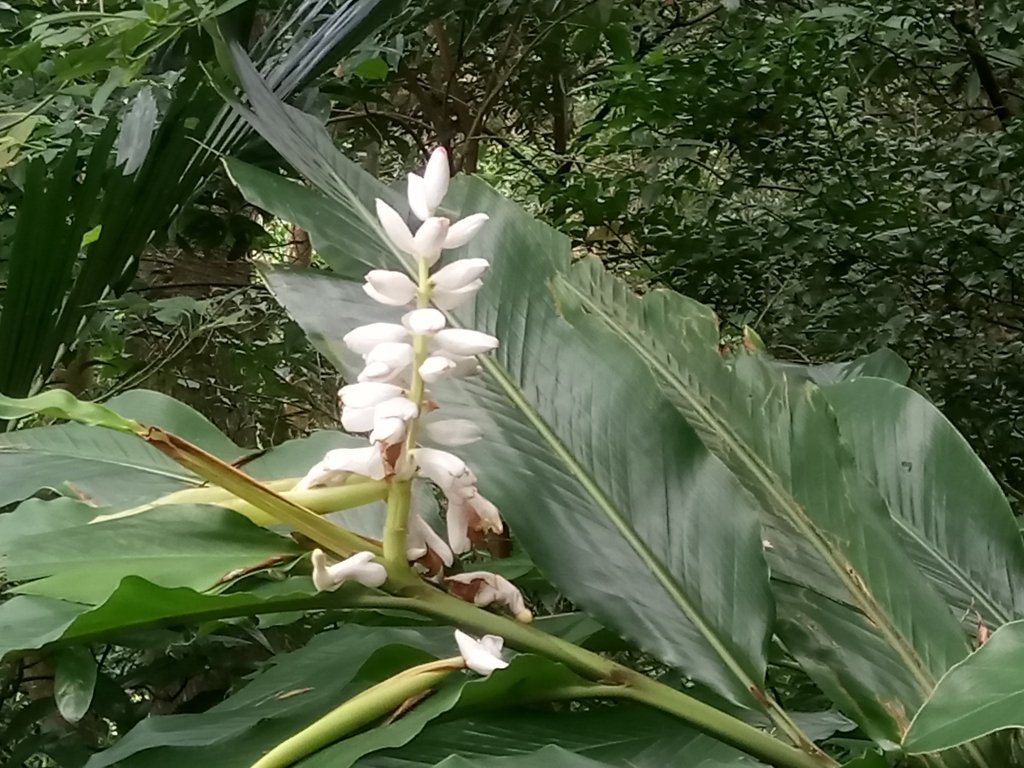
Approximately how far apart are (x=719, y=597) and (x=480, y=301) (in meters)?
0.16

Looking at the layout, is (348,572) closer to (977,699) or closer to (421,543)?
(421,543)

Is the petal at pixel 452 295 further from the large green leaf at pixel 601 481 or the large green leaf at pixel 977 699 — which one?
the large green leaf at pixel 977 699

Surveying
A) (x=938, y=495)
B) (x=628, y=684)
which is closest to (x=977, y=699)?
(x=628, y=684)

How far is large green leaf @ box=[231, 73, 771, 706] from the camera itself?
0.32 meters

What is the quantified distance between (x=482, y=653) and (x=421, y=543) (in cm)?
4

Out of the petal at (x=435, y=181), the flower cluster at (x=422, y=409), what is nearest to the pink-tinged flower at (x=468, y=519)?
the flower cluster at (x=422, y=409)

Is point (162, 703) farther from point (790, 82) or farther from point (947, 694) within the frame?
point (790, 82)

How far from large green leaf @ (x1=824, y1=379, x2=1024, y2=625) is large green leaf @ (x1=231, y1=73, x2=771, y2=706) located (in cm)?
11

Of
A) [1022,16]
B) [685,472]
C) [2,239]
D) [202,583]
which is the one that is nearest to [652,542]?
[685,472]

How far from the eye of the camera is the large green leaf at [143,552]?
0.93 feet

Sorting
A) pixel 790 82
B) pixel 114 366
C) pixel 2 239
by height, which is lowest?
pixel 114 366

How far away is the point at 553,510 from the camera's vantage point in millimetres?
337

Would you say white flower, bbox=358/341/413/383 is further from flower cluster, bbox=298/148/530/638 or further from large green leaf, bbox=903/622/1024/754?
large green leaf, bbox=903/622/1024/754

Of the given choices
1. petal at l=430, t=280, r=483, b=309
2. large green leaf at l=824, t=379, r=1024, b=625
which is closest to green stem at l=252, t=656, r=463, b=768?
petal at l=430, t=280, r=483, b=309
